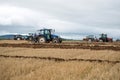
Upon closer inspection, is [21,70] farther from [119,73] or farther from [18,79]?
[119,73]

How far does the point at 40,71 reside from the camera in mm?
12703

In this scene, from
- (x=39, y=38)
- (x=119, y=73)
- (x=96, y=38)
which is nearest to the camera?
(x=119, y=73)

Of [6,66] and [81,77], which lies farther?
[6,66]

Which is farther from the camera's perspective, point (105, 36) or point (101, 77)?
point (105, 36)

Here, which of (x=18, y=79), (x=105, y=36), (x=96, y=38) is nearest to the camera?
(x=18, y=79)

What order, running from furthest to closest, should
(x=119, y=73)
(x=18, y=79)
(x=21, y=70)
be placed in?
(x=21, y=70) → (x=119, y=73) → (x=18, y=79)

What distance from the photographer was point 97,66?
14070 mm

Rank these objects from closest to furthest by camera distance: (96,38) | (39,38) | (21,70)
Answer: (21,70), (39,38), (96,38)

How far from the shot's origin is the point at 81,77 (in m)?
11.4

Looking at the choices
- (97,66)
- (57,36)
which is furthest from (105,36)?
(97,66)

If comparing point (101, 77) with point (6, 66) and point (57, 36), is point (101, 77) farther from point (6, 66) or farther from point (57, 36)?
point (57, 36)

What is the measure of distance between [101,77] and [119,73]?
4.15 feet

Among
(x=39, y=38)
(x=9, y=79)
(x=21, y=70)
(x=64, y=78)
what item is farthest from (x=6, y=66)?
(x=39, y=38)

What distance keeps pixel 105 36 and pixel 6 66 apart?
47197 millimetres
